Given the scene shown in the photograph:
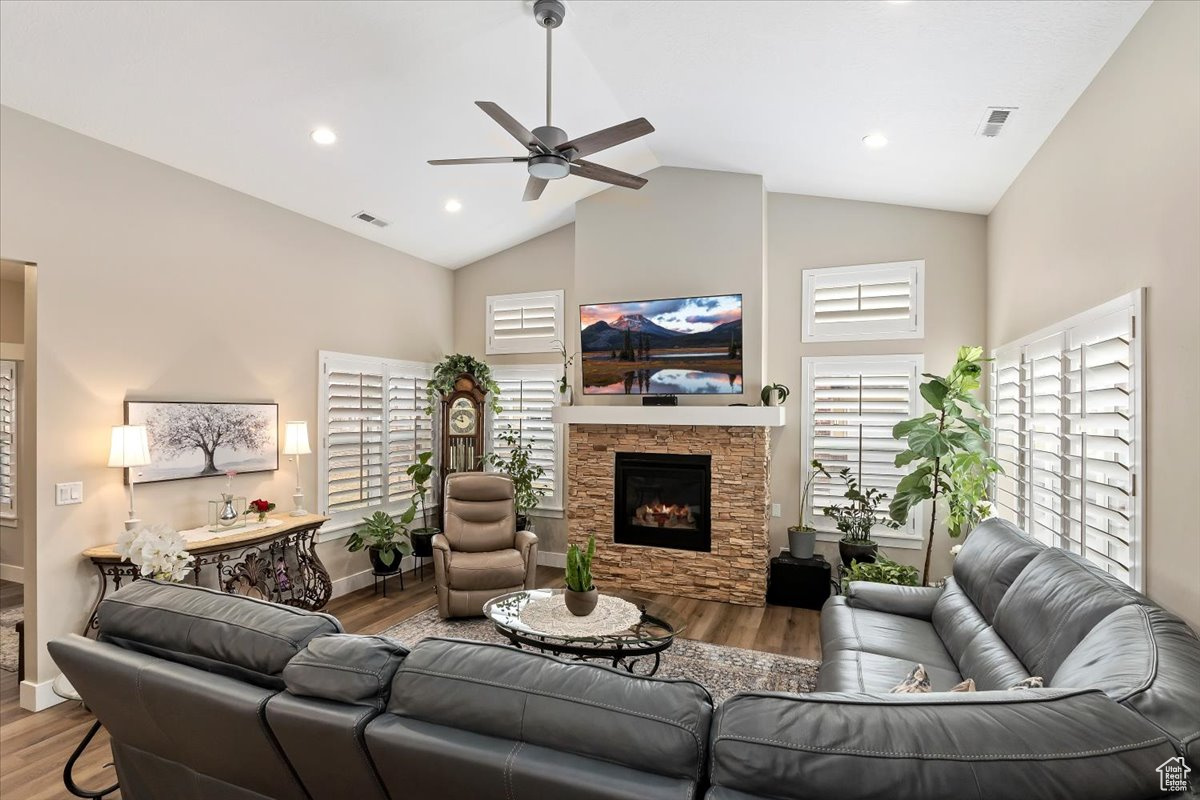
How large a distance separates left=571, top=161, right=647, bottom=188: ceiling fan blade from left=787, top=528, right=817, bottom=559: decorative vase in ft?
10.5

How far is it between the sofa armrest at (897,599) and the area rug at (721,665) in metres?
0.56

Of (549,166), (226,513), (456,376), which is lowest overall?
(226,513)

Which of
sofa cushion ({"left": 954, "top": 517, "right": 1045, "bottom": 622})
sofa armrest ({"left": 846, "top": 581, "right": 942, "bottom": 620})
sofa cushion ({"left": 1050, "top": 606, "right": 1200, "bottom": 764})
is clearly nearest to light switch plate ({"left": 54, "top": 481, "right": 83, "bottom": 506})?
sofa armrest ({"left": 846, "top": 581, "right": 942, "bottom": 620})

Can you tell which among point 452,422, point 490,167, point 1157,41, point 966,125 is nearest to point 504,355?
point 452,422

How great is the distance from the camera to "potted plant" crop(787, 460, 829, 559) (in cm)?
500

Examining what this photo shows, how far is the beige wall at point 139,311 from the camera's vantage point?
3.27 metres

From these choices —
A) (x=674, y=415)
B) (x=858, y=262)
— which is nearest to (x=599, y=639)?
(x=674, y=415)

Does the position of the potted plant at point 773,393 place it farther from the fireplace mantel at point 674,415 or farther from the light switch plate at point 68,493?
the light switch plate at point 68,493

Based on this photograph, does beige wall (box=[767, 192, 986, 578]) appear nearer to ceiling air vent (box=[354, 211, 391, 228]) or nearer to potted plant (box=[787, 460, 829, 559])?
potted plant (box=[787, 460, 829, 559])

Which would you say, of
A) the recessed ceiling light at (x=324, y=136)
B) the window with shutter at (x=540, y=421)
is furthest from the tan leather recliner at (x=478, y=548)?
the recessed ceiling light at (x=324, y=136)

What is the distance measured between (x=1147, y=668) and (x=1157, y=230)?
1596 mm

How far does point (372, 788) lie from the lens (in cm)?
143

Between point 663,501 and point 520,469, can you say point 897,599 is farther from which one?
point 520,469

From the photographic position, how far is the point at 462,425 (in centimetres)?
598
